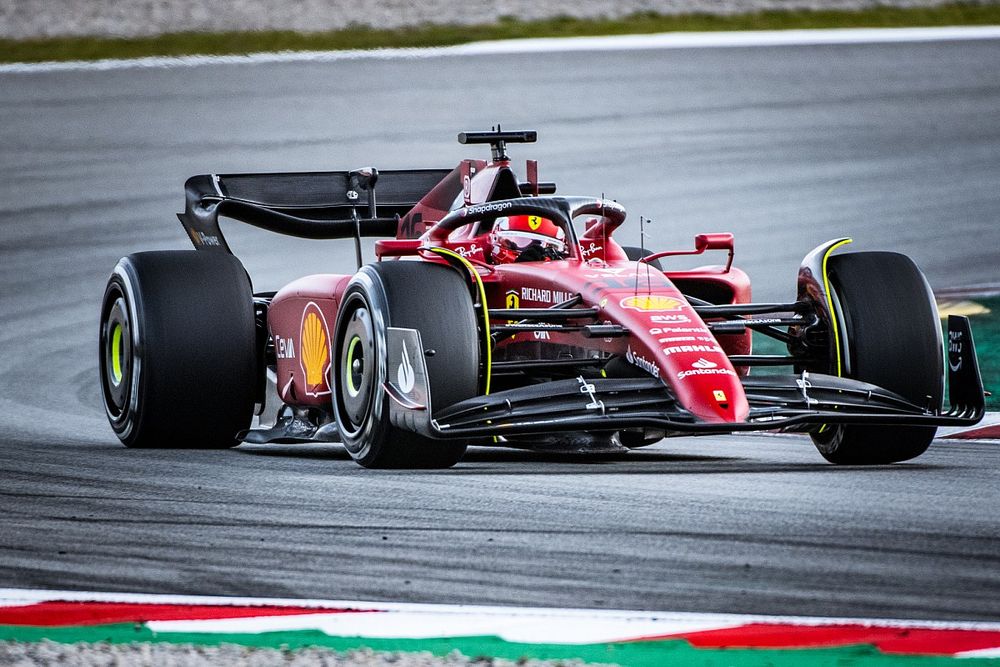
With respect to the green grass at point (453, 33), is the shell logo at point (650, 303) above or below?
below

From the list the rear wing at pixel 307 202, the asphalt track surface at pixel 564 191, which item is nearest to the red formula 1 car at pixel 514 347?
the asphalt track surface at pixel 564 191

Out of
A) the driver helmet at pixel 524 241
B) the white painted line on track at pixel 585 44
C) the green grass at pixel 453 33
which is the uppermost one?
the green grass at pixel 453 33

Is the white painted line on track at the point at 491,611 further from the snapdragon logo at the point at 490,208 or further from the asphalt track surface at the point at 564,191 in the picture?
the snapdragon logo at the point at 490,208

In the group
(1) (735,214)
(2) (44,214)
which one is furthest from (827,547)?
(2) (44,214)

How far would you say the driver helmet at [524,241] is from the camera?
863 cm

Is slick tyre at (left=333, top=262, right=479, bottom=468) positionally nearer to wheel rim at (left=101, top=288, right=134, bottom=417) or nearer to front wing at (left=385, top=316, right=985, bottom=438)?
front wing at (left=385, top=316, right=985, bottom=438)

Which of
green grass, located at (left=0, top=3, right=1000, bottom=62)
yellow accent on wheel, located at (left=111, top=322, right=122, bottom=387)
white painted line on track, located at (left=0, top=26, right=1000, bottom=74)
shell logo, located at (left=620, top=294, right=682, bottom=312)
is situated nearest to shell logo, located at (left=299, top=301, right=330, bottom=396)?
yellow accent on wheel, located at (left=111, top=322, right=122, bottom=387)

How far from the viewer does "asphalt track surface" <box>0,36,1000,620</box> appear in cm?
530

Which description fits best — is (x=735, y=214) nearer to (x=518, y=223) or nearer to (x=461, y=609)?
(x=518, y=223)

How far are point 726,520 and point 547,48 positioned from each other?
18824 millimetres

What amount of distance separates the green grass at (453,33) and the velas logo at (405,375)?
17.2 meters

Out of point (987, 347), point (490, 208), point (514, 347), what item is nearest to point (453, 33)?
point (987, 347)

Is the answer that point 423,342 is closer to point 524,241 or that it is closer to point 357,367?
point 357,367

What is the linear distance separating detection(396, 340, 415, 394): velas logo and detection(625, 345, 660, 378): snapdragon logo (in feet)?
3.08
